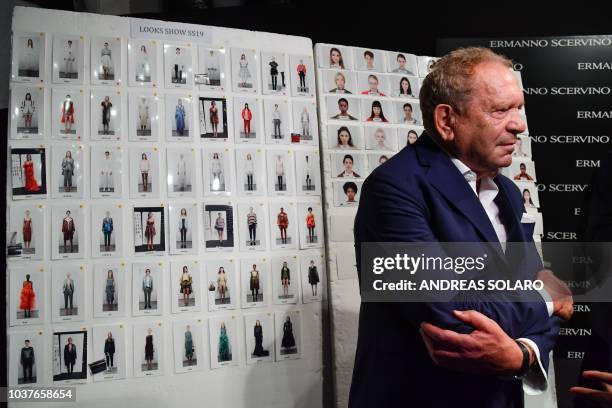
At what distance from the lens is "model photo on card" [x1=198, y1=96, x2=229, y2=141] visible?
262 cm

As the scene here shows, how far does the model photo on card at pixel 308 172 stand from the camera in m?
2.75

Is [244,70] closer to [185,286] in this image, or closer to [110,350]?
[185,286]

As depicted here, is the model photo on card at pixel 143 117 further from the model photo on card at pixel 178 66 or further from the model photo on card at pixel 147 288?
the model photo on card at pixel 147 288

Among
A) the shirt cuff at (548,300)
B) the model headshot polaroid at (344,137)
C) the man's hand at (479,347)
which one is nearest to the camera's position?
the man's hand at (479,347)

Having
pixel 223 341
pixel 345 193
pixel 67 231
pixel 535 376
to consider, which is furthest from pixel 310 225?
pixel 535 376

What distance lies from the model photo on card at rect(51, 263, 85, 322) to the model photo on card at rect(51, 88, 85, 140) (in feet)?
2.21

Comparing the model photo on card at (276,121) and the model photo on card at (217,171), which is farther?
the model photo on card at (276,121)

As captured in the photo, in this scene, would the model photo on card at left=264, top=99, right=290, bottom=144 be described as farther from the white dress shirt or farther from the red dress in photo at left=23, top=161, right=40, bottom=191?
the white dress shirt

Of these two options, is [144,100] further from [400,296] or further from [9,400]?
[400,296]

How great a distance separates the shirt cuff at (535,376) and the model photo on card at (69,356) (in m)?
2.01

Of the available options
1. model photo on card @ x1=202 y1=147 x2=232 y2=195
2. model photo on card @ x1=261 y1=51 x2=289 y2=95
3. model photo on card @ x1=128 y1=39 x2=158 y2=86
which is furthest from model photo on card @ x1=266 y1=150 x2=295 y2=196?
model photo on card @ x1=128 y1=39 x2=158 y2=86

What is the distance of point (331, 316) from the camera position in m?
2.70

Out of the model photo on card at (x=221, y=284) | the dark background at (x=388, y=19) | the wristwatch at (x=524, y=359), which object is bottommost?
the wristwatch at (x=524, y=359)

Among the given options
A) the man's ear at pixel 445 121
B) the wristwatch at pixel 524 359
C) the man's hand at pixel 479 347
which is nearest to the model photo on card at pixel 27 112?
the man's ear at pixel 445 121
